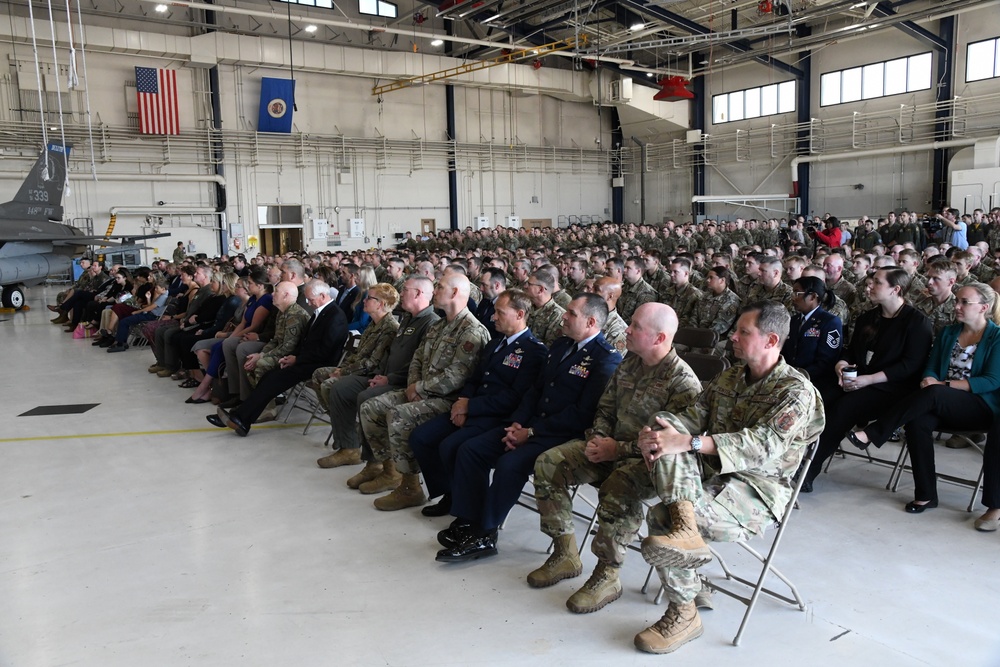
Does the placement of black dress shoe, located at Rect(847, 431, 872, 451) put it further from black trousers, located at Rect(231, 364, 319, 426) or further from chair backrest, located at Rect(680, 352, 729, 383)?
black trousers, located at Rect(231, 364, 319, 426)

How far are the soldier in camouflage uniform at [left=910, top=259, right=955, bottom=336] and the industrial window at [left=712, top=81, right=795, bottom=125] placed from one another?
733 inches

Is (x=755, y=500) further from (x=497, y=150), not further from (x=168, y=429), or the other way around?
(x=497, y=150)

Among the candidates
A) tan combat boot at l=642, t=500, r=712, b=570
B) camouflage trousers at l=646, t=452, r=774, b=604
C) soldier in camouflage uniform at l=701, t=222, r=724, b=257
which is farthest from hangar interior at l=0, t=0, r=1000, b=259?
tan combat boot at l=642, t=500, r=712, b=570

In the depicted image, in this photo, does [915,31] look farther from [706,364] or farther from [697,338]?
[706,364]

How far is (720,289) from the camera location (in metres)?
6.85

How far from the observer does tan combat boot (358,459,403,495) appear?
4.49 metres

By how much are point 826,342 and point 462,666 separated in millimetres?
2984

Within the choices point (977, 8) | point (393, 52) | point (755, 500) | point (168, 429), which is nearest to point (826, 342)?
point (755, 500)

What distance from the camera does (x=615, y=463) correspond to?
10.6 feet

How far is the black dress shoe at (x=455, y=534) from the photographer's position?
3.55m

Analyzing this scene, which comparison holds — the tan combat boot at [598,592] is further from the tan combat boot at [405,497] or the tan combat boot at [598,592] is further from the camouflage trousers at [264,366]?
the camouflage trousers at [264,366]

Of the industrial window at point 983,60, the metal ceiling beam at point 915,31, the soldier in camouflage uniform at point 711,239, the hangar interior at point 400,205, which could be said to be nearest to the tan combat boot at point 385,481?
the hangar interior at point 400,205

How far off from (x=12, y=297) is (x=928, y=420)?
18.0m

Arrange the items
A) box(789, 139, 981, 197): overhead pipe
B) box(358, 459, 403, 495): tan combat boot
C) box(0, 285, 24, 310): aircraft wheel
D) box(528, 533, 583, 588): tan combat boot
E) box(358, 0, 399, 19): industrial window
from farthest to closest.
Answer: box(358, 0, 399, 19): industrial window → box(789, 139, 981, 197): overhead pipe → box(0, 285, 24, 310): aircraft wheel → box(358, 459, 403, 495): tan combat boot → box(528, 533, 583, 588): tan combat boot
